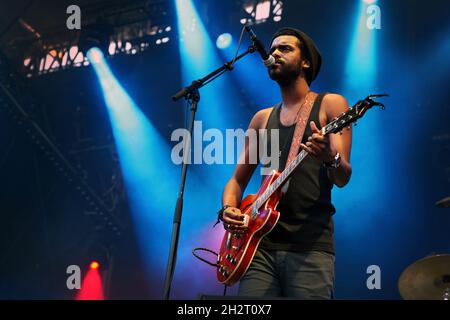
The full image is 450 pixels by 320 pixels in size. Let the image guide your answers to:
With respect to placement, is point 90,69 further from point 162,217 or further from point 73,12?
point 162,217

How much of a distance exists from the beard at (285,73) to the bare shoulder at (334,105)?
0.30 metres

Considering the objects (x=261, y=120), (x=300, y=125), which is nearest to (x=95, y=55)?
(x=261, y=120)

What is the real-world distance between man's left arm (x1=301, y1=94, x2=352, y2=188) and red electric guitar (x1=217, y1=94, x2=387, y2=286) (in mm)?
102

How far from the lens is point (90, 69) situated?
7.89 meters

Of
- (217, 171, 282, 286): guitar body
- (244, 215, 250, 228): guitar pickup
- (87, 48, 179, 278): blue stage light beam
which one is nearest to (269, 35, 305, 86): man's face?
(217, 171, 282, 286): guitar body

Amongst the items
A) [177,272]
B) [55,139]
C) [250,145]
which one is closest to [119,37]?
[55,139]

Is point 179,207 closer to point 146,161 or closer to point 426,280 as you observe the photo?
point 426,280

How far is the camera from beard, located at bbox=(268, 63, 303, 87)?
3.23 m

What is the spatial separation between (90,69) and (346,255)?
4518 millimetres

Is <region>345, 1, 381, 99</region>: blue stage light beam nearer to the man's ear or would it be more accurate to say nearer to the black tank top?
the man's ear

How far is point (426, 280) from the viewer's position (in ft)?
13.1

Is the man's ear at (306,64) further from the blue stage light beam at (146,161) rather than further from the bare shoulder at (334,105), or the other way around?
the blue stage light beam at (146,161)

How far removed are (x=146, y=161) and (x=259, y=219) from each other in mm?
5374

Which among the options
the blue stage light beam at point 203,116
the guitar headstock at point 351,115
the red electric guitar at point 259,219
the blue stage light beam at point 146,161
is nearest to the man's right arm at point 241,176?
the red electric guitar at point 259,219
